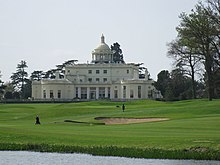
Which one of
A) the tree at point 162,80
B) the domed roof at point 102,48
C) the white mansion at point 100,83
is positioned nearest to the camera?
the tree at point 162,80

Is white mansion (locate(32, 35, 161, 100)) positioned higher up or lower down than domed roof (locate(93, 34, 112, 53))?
lower down

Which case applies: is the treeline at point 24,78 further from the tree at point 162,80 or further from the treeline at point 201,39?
the treeline at point 201,39

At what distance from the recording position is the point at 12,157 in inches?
→ 1102

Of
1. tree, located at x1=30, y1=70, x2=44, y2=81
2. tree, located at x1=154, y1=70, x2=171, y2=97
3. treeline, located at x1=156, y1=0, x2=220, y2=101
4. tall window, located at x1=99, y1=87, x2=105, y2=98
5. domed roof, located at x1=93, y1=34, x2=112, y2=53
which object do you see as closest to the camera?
treeline, located at x1=156, y1=0, x2=220, y2=101

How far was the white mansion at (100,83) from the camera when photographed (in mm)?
150625

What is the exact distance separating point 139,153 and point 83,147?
12.2 ft

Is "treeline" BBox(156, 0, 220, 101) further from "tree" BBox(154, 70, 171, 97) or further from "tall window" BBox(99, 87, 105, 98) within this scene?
"tall window" BBox(99, 87, 105, 98)

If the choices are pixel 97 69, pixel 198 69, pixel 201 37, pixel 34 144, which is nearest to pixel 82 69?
pixel 97 69

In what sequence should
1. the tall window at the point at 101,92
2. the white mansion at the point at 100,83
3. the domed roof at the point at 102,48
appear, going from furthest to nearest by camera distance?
the domed roof at the point at 102,48
the tall window at the point at 101,92
the white mansion at the point at 100,83

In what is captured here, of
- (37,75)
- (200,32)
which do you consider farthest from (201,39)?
(37,75)

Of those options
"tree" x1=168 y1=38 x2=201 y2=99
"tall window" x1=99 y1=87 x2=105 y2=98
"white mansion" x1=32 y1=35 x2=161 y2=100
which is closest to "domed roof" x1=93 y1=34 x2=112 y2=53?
"white mansion" x1=32 y1=35 x2=161 y2=100

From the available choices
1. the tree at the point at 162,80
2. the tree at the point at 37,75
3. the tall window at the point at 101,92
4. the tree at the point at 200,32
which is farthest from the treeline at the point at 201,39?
the tree at the point at 37,75

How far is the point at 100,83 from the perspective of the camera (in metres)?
157

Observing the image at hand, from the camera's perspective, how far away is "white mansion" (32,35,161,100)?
494 feet
